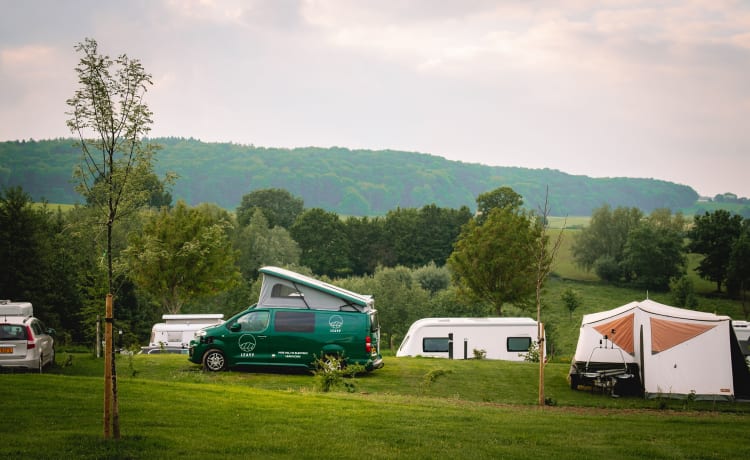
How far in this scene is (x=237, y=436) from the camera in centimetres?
1011

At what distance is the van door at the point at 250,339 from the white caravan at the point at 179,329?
39.6ft

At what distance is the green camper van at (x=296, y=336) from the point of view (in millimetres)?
18531

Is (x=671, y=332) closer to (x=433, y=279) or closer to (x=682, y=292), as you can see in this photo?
(x=682, y=292)

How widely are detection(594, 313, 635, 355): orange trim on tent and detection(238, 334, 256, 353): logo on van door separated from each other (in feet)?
31.0

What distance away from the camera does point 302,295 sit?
19.0m

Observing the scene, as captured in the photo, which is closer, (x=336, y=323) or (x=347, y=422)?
(x=347, y=422)

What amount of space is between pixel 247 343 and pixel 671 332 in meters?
10.7

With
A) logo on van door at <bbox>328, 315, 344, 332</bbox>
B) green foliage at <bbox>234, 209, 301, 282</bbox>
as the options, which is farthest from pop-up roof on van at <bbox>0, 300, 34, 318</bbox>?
green foliage at <bbox>234, 209, 301, 282</bbox>

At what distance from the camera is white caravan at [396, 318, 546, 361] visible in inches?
1137

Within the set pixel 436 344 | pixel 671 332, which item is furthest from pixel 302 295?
pixel 436 344

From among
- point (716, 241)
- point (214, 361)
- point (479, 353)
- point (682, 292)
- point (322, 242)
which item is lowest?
point (479, 353)

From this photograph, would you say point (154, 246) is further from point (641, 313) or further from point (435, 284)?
point (435, 284)

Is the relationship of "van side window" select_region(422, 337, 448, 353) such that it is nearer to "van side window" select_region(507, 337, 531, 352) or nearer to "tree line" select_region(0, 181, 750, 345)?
"van side window" select_region(507, 337, 531, 352)

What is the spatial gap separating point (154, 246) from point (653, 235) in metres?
74.8
